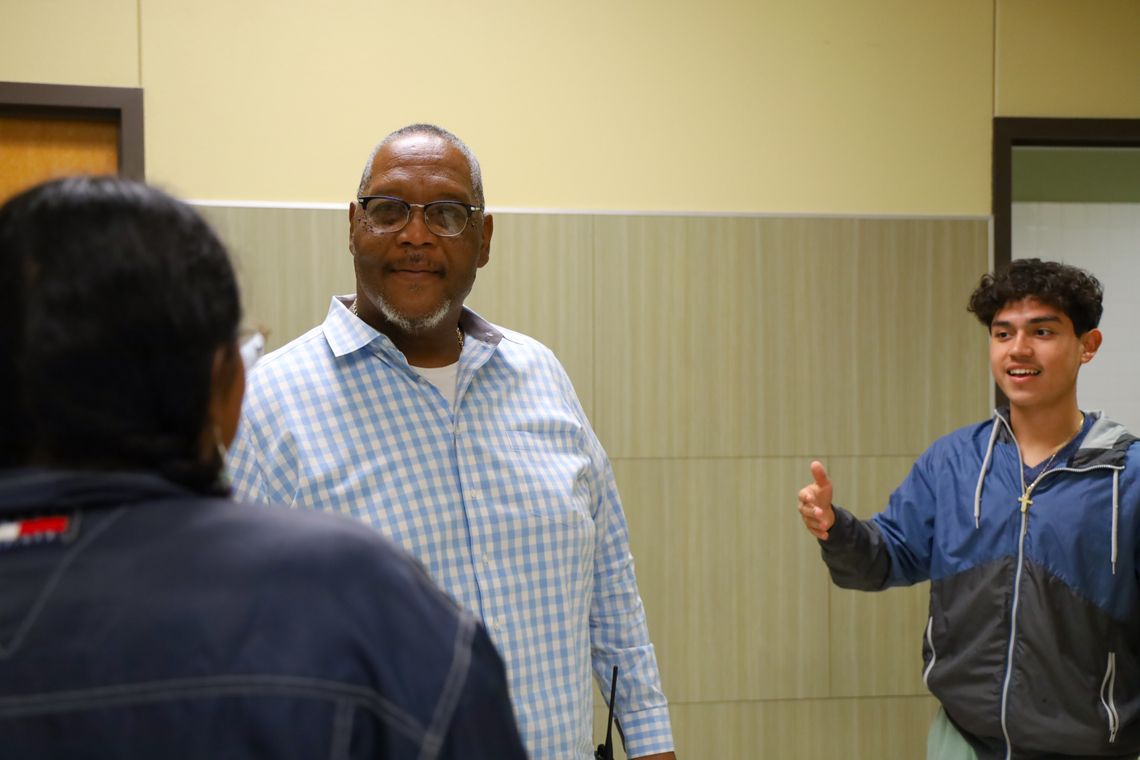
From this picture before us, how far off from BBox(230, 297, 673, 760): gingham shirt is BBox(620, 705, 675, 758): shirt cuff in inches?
4.7

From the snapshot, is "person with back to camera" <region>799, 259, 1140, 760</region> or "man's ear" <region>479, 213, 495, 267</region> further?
"person with back to camera" <region>799, 259, 1140, 760</region>

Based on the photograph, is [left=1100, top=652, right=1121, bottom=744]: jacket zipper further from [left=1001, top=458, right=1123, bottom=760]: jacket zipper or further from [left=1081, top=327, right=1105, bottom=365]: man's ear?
[left=1081, top=327, right=1105, bottom=365]: man's ear

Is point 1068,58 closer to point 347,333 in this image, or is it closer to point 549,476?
point 549,476

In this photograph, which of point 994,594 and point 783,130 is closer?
point 994,594

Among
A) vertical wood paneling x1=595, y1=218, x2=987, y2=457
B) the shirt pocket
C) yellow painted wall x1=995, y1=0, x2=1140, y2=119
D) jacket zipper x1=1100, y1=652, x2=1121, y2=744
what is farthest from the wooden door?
jacket zipper x1=1100, y1=652, x2=1121, y2=744

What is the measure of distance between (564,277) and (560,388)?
119 cm

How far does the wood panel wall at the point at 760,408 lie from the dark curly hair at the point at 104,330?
2198 millimetres

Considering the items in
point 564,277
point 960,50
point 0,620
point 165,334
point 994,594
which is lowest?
point 994,594

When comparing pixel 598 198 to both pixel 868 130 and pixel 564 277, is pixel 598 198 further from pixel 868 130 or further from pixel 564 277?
pixel 868 130

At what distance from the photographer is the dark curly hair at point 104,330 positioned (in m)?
0.62

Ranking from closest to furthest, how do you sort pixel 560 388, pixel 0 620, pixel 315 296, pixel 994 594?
pixel 0 620
pixel 560 388
pixel 994 594
pixel 315 296

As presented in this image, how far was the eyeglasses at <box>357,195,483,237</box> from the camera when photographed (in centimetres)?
159

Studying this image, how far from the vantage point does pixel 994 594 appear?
2047mm

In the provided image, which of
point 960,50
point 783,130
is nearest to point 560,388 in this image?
point 783,130
